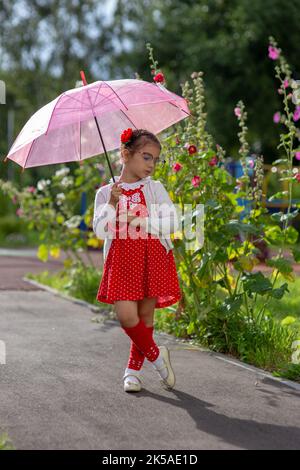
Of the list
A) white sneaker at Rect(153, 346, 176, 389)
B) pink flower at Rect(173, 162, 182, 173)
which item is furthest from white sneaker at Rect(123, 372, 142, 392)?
pink flower at Rect(173, 162, 182, 173)

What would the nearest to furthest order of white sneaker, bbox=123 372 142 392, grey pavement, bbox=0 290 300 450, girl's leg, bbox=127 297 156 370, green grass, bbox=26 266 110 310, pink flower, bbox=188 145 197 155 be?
1. grey pavement, bbox=0 290 300 450
2. white sneaker, bbox=123 372 142 392
3. girl's leg, bbox=127 297 156 370
4. pink flower, bbox=188 145 197 155
5. green grass, bbox=26 266 110 310

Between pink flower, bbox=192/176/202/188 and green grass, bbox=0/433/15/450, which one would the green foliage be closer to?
pink flower, bbox=192/176/202/188

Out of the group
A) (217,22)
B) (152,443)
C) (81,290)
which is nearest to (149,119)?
(152,443)

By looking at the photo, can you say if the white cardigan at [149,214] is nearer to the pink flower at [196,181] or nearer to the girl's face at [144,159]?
the girl's face at [144,159]

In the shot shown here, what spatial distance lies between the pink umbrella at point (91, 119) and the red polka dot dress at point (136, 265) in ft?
1.90

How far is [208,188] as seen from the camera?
228 inches

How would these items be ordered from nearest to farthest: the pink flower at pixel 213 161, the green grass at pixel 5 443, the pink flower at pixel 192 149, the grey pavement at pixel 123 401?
the green grass at pixel 5 443, the grey pavement at pixel 123 401, the pink flower at pixel 192 149, the pink flower at pixel 213 161

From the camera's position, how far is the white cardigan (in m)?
4.46

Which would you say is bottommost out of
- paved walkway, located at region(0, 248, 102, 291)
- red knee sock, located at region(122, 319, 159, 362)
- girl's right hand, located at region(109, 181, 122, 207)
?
paved walkway, located at region(0, 248, 102, 291)

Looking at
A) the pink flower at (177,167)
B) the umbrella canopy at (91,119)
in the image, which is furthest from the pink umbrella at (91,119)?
the pink flower at (177,167)

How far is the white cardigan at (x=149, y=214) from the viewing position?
4457mm

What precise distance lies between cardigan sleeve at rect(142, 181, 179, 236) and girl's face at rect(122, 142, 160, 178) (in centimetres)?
14
